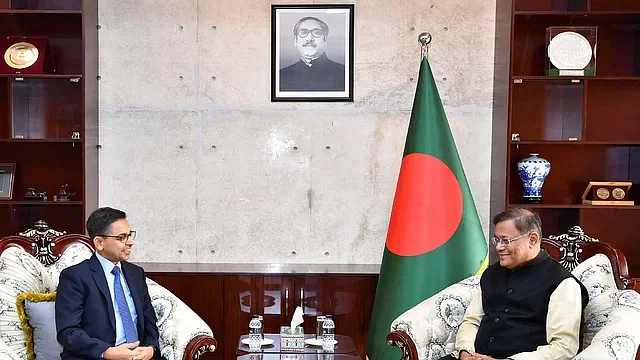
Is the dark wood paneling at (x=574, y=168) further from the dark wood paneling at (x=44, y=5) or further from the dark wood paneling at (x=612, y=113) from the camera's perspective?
the dark wood paneling at (x=44, y=5)

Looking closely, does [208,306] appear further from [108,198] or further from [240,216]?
[108,198]

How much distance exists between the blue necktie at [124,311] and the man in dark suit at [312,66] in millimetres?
2101

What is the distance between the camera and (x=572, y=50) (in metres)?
4.63

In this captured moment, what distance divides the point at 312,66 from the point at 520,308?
2435mm

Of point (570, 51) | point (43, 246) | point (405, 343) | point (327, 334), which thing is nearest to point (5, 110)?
point (43, 246)

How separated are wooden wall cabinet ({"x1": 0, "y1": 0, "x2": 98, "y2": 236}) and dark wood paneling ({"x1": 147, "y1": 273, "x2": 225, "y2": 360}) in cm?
76

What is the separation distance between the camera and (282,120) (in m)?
4.98

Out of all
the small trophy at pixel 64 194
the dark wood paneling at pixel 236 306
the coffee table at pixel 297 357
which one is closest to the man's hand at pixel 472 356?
the coffee table at pixel 297 357

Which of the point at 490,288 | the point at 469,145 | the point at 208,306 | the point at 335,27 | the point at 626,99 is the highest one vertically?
the point at 335,27

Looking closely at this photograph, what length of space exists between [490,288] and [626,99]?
2350mm

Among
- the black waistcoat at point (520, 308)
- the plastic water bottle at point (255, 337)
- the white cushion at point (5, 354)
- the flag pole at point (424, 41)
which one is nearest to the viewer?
the white cushion at point (5, 354)

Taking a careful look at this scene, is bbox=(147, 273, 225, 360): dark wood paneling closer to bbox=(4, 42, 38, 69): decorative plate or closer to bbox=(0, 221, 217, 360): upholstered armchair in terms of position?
bbox=(0, 221, 217, 360): upholstered armchair

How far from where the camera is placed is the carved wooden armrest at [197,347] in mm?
3299

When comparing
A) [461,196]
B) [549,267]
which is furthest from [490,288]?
[461,196]
